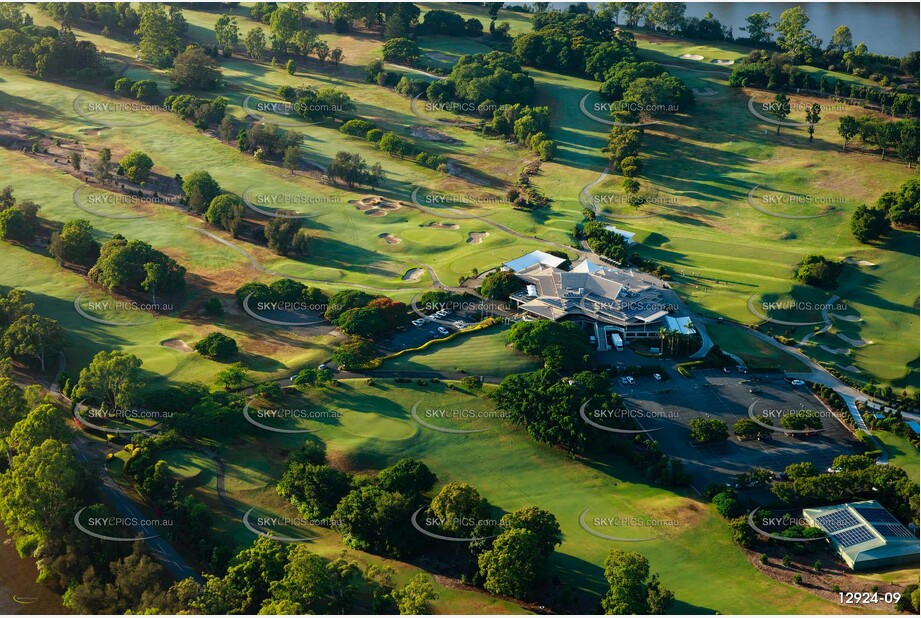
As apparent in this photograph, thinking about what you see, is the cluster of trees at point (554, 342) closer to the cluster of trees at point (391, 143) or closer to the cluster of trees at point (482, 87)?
the cluster of trees at point (391, 143)

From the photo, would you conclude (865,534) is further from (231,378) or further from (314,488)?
(231,378)

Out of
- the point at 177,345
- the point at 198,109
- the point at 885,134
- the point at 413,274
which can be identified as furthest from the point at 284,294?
the point at 885,134

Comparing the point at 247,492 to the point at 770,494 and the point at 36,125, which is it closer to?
the point at 770,494

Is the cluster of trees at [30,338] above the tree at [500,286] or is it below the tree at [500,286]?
below

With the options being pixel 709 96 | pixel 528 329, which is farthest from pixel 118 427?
pixel 709 96

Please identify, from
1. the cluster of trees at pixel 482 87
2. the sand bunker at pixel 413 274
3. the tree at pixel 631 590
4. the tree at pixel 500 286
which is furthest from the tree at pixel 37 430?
the cluster of trees at pixel 482 87

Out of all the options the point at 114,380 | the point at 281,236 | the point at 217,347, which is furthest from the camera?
the point at 281,236

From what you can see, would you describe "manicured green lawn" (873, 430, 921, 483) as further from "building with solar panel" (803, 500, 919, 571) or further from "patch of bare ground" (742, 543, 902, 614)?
"patch of bare ground" (742, 543, 902, 614)
